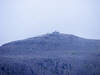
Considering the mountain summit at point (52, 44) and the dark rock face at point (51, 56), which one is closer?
the dark rock face at point (51, 56)

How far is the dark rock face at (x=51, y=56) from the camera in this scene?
85.0 feet

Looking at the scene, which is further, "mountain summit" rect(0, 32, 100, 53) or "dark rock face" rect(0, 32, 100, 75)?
"mountain summit" rect(0, 32, 100, 53)

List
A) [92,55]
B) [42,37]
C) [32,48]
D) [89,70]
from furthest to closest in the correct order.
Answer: [42,37], [32,48], [92,55], [89,70]

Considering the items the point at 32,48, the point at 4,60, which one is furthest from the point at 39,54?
the point at 4,60

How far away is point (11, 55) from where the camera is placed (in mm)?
28641

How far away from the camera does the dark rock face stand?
25.9 m

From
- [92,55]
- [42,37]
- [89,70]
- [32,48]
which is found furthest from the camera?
[42,37]

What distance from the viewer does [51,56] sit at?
27438 millimetres

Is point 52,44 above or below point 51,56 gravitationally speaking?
above

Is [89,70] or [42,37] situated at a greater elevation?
[42,37]

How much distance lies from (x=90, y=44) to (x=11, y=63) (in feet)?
37.2

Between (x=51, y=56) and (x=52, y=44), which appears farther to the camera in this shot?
(x=52, y=44)

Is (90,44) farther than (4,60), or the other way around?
(90,44)

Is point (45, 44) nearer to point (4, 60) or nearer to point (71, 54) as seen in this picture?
point (71, 54)
